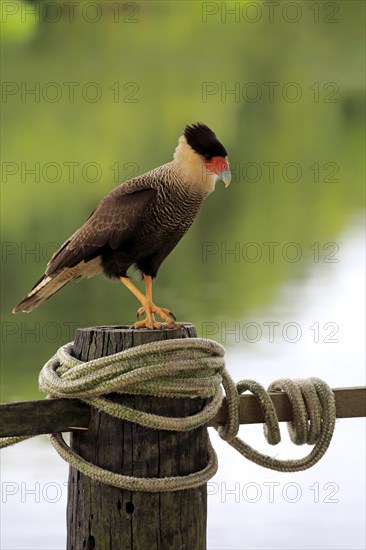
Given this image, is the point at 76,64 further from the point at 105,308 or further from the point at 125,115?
the point at 105,308

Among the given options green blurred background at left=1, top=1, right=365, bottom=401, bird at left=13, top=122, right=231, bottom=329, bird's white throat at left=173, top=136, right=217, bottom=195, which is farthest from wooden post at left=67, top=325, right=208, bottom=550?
green blurred background at left=1, top=1, right=365, bottom=401

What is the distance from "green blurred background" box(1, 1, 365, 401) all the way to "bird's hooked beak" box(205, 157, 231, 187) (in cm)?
420

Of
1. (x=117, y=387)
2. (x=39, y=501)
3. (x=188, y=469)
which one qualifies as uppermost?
(x=117, y=387)

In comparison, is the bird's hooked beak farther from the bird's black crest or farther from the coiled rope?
the coiled rope

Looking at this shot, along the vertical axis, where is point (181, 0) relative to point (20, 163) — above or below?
above

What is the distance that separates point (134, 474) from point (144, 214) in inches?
29.2

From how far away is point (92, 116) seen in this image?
36.7ft

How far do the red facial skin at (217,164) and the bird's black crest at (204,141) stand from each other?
1 centimetres

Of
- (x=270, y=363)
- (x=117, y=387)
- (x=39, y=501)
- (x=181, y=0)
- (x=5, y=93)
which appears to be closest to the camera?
(x=117, y=387)

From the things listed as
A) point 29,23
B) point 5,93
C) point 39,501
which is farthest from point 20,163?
point 39,501

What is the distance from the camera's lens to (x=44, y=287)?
7.92 feet

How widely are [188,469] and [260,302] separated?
19.6 ft

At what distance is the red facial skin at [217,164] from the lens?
231 cm

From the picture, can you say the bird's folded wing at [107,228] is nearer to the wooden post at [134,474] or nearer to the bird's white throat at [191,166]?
the bird's white throat at [191,166]
